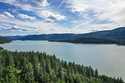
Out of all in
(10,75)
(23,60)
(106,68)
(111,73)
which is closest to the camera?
(10,75)

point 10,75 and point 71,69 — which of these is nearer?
point 10,75

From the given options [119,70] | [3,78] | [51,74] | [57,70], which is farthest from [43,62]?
[119,70]

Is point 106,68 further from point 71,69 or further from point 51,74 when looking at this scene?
point 51,74

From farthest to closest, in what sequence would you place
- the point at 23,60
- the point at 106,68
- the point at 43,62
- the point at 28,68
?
1. the point at 106,68
2. the point at 43,62
3. the point at 23,60
4. the point at 28,68

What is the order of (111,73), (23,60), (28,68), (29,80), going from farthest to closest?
(111,73), (23,60), (28,68), (29,80)

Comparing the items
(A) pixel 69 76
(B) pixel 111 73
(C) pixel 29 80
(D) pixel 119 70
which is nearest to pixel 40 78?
(C) pixel 29 80

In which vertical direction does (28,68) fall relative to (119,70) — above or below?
above

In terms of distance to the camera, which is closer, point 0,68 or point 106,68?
point 0,68

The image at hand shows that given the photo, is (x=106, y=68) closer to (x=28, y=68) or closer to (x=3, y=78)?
(x=28, y=68)

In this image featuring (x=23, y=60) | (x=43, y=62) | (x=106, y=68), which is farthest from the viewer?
(x=106, y=68)
